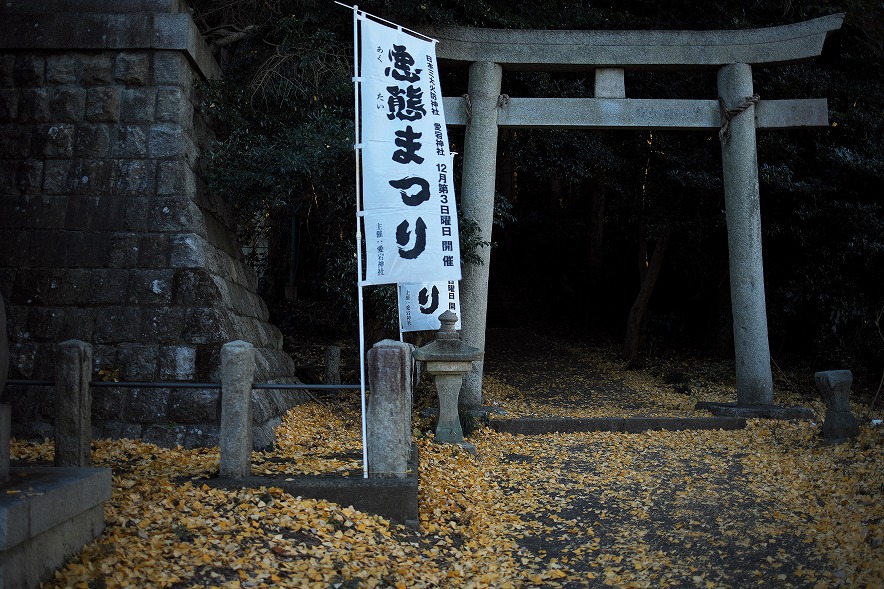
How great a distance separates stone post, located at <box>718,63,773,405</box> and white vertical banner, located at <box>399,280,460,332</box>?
399 cm

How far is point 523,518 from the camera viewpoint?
604 centimetres

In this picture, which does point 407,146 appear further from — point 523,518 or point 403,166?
point 523,518

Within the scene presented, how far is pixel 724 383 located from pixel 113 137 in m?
10.6

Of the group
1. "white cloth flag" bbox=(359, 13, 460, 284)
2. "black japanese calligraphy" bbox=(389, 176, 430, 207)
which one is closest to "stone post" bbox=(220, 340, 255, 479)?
"white cloth flag" bbox=(359, 13, 460, 284)

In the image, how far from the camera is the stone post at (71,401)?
508 centimetres

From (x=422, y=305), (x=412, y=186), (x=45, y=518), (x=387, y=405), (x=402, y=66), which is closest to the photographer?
(x=45, y=518)

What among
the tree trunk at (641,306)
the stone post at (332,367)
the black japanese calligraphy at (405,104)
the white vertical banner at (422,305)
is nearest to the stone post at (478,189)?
the white vertical banner at (422,305)

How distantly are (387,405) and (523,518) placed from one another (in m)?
1.56

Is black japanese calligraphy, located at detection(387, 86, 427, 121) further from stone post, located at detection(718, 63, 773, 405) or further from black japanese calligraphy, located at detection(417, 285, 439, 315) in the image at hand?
stone post, located at detection(718, 63, 773, 405)

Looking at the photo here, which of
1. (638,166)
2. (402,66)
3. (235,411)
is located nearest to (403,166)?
(402,66)

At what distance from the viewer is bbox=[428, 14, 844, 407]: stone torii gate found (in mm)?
9641

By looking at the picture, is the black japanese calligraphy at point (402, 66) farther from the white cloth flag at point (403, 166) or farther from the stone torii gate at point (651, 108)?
the stone torii gate at point (651, 108)

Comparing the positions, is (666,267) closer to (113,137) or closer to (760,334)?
(760,334)

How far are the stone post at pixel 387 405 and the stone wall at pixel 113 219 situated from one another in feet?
5.81
